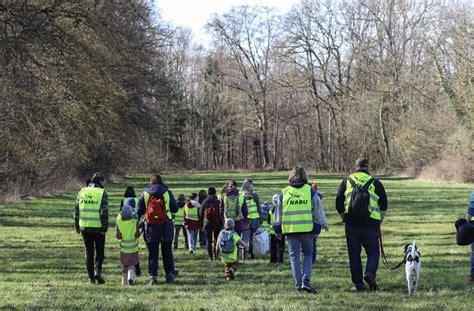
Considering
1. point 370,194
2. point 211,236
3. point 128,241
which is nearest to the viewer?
point 370,194

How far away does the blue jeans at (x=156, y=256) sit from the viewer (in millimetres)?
10500

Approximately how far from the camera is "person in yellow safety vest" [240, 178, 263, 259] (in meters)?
13.4

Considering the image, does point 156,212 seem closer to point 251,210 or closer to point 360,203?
point 360,203

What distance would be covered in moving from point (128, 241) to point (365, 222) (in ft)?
13.3

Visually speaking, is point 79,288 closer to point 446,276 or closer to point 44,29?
point 446,276

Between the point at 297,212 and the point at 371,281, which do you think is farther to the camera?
the point at 371,281

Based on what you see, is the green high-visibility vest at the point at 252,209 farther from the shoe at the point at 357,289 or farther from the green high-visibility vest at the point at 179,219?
the shoe at the point at 357,289

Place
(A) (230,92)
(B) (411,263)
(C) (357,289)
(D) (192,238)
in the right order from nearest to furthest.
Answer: (B) (411,263)
(C) (357,289)
(D) (192,238)
(A) (230,92)

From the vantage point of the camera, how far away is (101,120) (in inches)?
965

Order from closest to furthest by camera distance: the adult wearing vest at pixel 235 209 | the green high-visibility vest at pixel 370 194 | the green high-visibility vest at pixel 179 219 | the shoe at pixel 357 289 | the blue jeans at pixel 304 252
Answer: the green high-visibility vest at pixel 370 194 < the blue jeans at pixel 304 252 < the shoe at pixel 357 289 < the adult wearing vest at pixel 235 209 < the green high-visibility vest at pixel 179 219

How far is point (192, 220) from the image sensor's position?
48.6ft

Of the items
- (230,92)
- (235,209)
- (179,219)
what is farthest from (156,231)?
(230,92)

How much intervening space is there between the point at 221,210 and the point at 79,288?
3942 mm

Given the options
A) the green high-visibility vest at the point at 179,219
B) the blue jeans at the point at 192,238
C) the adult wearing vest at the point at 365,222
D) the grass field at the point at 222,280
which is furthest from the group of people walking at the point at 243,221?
the green high-visibility vest at the point at 179,219
